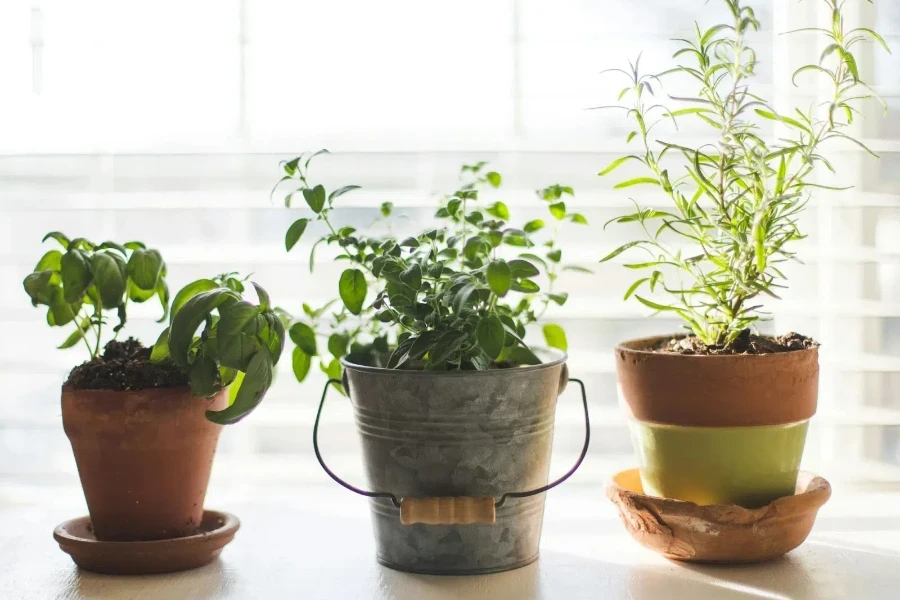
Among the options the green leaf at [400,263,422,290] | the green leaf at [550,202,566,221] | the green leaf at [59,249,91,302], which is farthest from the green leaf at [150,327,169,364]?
the green leaf at [550,202,566,221]

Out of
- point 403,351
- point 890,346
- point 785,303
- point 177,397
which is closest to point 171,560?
point 177,397

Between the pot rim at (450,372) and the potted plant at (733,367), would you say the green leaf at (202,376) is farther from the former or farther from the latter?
the potted plant at (733,367)

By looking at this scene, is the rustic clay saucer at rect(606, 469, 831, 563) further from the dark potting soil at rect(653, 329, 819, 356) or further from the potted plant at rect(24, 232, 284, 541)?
the potted plant at rect(24, 232, 284, 541)

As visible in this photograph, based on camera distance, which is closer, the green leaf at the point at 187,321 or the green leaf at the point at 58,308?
the green leaf at the point at 187,321

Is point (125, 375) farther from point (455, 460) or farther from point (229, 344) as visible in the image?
point (455, 460)

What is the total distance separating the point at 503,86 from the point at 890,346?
2.56 ft

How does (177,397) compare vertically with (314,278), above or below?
below

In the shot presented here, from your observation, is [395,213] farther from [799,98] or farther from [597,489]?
[799,98]

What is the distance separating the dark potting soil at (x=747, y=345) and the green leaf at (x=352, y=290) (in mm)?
418

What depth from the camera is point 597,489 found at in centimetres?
157

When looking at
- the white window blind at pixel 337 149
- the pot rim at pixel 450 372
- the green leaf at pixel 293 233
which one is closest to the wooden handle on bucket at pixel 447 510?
the pot rim at pixel 450 372

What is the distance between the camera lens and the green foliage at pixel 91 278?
3.81 ft

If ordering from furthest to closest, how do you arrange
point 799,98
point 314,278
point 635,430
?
1. point 314,278
2. point 799,98
3. point 635,430

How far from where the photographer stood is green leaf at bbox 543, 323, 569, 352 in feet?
4.33
